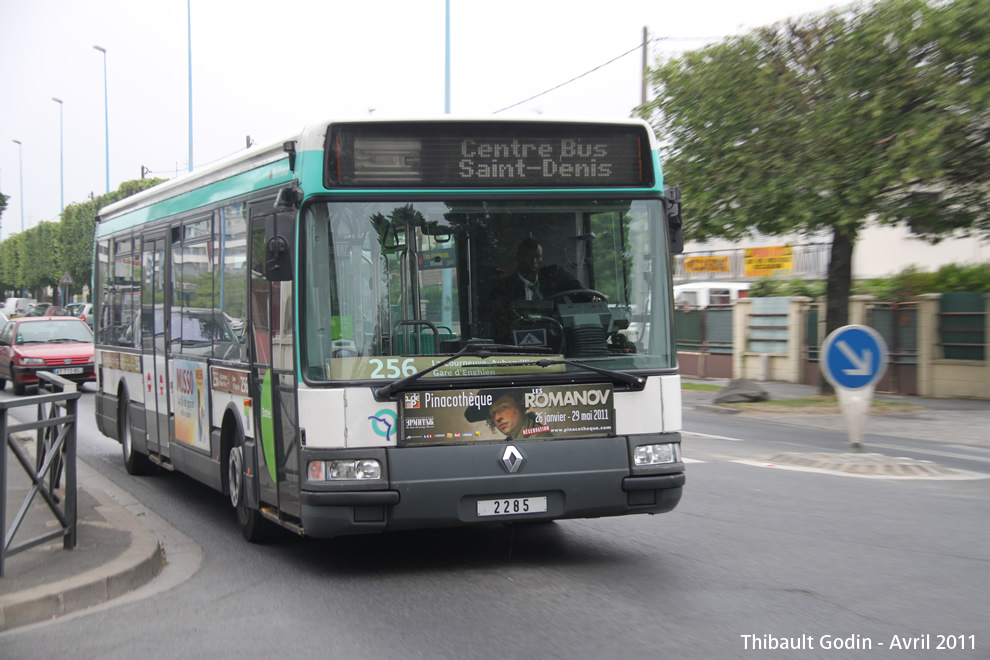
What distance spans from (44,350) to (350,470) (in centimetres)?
1990

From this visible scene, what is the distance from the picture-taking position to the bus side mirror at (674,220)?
22.4 ft

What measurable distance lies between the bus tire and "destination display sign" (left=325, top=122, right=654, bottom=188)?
20.9 feet

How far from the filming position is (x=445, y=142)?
21.7ft

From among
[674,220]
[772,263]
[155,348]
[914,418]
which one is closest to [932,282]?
[914,418]

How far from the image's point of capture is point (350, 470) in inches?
247

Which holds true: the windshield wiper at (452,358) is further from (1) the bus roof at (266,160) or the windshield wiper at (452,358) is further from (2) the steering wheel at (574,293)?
(1) the bus roof at (266,160)

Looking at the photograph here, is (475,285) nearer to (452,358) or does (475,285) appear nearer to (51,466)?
(452,358)

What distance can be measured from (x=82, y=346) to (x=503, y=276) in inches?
779

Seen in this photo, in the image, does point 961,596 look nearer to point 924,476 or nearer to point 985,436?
point 924,476

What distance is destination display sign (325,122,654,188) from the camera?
6.48m

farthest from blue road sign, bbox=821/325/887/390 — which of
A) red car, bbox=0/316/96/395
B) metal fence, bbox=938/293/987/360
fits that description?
red car, bbox=0/316/96/395

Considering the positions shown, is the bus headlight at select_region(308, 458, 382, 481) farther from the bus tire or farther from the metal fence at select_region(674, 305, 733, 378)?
the metal fence at select_region(674, 305, 733, 378)

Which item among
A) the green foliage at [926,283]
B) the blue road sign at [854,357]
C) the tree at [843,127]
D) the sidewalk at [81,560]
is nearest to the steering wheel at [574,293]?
the sidewalk at [81,560]

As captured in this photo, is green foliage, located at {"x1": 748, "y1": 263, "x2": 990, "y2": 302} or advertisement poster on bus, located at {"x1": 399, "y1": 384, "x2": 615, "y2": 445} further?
green foliage, located at {"x1": 748, "y1": 263, "x2": 990, "y2": 302}
